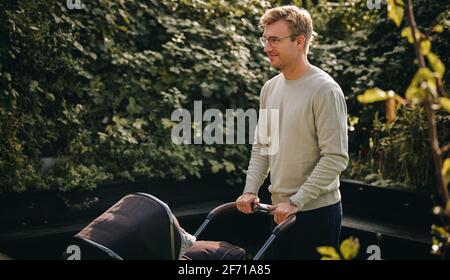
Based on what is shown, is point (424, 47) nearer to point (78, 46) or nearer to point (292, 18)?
point (292, 18)

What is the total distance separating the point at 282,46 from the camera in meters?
3.21

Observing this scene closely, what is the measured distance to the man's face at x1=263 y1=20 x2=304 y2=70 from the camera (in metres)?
3.20

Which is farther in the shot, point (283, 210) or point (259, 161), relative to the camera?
point (259, 161)

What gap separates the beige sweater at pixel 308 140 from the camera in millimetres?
3086

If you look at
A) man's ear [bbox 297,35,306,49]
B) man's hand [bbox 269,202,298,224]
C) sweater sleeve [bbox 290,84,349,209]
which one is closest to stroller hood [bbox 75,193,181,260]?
man's hand [bbox 269,202,298,224]

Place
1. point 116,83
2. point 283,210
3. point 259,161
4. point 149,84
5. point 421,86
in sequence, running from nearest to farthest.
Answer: point 421,86 < point 283,210 < point 259,161 < point 116,83 < point 149,84

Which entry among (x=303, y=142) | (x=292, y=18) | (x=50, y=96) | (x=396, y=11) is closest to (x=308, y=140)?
(x=303, y=142)

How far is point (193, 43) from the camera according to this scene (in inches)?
242

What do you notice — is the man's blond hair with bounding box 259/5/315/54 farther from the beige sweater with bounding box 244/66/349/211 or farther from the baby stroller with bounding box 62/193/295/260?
the baby stroller with bounding box 62/193/295/260

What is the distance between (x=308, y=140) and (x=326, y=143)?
5.4 inches

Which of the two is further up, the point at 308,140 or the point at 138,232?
the point at 308,140

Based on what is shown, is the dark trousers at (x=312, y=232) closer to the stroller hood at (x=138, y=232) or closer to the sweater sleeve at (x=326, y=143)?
the sweater sleeve at (x=326, y=143)

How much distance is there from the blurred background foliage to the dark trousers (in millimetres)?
2253
